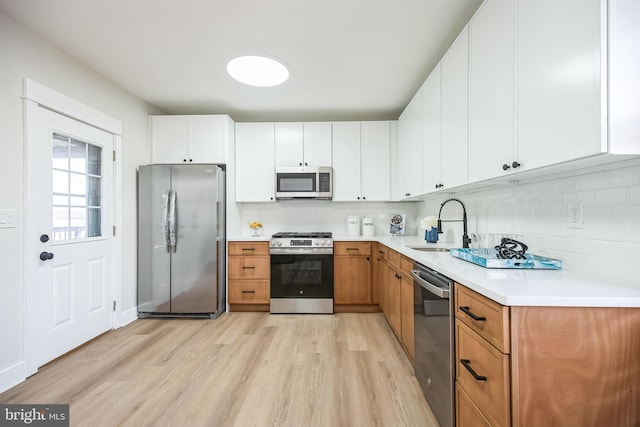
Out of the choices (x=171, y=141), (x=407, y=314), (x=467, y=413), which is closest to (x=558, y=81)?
(x=467, y=413)

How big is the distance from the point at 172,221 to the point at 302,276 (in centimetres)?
157

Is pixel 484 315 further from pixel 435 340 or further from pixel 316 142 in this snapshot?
pixel 316 142

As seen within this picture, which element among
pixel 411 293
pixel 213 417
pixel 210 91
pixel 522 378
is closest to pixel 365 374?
pixel 411 293

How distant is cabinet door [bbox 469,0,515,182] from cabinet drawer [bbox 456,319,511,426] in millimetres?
827

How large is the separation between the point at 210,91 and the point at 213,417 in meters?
2.87

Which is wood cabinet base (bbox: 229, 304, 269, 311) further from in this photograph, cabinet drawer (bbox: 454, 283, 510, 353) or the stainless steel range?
cabinet drawer (bbox: 454, 283, 510, 353)

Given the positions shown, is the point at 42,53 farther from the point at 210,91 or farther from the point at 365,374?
the point at 365,374

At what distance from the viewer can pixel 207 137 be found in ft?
11.0

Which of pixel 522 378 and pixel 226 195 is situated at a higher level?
pixel 226 195

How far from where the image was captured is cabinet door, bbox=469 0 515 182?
133 cm

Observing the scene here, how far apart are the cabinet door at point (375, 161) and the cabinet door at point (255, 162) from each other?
118 cm

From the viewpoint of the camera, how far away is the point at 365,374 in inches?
79.0

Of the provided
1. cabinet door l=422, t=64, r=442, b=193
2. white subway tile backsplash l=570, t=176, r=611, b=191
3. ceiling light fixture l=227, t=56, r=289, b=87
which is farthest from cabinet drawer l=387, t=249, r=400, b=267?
ceiling light fixture l=227, t=56, r=289, b=87

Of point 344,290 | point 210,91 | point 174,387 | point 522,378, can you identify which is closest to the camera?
point 522,378
